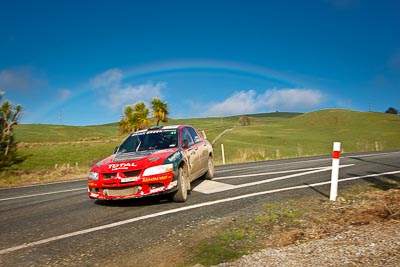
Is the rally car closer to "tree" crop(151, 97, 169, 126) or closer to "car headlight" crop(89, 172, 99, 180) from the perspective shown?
"car headlight" crop(89, 172, 99, 180)

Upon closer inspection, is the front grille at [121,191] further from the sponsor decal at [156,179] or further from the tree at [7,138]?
the tree at [7,138]

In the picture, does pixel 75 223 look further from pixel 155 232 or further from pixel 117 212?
pixel 155 232

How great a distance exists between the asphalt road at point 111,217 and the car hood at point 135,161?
0.81 m

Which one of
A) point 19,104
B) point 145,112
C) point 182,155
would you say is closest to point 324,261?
point 182,155

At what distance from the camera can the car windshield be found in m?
7.42

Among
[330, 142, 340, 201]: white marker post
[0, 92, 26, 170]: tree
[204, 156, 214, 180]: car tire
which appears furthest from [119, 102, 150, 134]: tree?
[330, 142, 340, 201]: white marker post

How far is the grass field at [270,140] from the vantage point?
36.8 metres

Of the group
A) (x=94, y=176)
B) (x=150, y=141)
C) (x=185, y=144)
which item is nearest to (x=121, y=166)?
(x=94, y=176)

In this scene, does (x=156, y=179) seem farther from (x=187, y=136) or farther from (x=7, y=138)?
(x=7, y=138)

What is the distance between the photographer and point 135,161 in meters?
6.13

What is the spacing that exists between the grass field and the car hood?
1553 centimetres

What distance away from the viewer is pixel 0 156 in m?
16.9

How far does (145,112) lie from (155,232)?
27515mm

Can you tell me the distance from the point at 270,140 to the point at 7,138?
154 feet
